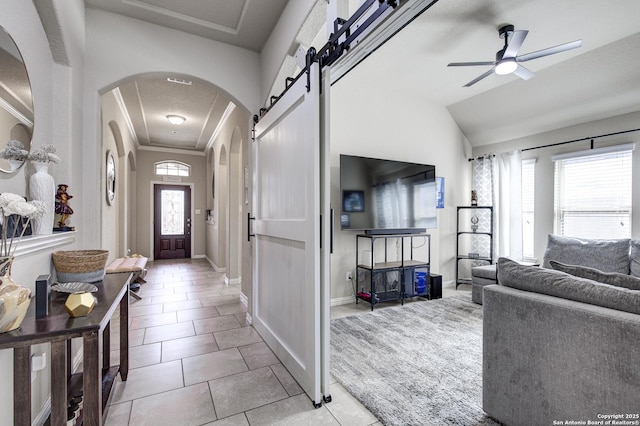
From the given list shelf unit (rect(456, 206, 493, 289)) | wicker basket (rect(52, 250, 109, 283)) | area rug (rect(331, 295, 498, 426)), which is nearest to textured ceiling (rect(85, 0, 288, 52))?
wicker basket (rect(52, 250, 109, 283))

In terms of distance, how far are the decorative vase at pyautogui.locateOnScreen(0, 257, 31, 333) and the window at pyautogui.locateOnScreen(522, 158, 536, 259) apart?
551 cm

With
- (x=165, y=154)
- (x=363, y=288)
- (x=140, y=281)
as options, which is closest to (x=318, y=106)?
(x=363, y=288)

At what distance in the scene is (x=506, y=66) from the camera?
9.54 feet

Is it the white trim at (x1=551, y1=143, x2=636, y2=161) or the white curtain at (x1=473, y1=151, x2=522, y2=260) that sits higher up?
the white trim at (x1=551, y1=143, x2=636, y2=161)

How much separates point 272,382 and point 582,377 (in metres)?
1.73

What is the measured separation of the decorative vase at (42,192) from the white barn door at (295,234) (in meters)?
1.40

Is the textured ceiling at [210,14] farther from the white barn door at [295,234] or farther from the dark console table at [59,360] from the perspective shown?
the dark console table at [59,360]

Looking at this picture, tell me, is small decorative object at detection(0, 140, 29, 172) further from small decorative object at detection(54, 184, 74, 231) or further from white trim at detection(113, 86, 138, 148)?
white trim at detection(113, 86, 138, 148)

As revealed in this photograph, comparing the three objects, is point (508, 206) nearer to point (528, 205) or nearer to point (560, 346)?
point (528, 205)

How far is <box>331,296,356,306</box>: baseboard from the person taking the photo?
12.7 feet

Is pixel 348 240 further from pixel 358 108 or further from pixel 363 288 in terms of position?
pixel 358 108

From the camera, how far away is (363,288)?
4055 millimetres

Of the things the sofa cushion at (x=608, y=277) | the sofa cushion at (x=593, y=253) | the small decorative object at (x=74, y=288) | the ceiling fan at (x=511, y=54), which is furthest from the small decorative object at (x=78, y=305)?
the sofa cushion at (x=593, y=253)

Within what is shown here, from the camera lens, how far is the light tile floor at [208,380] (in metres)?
1.73
